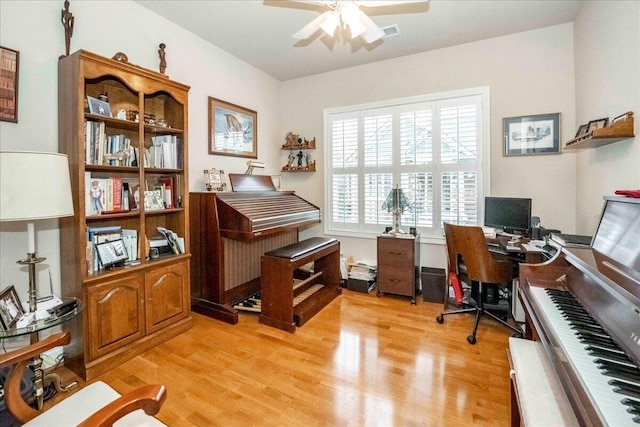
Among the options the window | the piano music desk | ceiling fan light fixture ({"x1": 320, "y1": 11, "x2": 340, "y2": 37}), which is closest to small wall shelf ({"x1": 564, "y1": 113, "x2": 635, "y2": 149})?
the window

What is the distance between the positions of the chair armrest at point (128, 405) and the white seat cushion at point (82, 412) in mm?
192

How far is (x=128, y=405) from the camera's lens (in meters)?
0.96

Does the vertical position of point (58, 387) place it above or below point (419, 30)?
below

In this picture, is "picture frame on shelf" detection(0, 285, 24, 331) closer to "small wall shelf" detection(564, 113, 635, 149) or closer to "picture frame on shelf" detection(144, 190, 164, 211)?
"picture frame on shelf" detection(144, 190, 164, 211)

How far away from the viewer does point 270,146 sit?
436 cm

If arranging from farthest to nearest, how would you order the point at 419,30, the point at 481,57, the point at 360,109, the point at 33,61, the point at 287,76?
1. the point at 287,76
2. the point at 360,109
3. the point at 481,57
4. the point at 419,30
5. the point at 33,61

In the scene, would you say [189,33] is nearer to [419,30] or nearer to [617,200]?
[419,30]

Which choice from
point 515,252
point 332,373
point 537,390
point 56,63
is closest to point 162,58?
point 56,63

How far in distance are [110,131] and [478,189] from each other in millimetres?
3714

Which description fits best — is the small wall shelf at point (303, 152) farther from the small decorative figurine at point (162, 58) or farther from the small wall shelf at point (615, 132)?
the small wall shelf at point (615, 132)

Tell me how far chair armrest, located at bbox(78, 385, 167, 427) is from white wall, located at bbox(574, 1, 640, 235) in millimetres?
2829

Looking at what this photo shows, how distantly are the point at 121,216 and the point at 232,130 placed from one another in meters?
1.80

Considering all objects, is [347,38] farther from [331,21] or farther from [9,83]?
[9,83]

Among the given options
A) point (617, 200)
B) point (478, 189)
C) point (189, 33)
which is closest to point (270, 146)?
point (189, 33)
